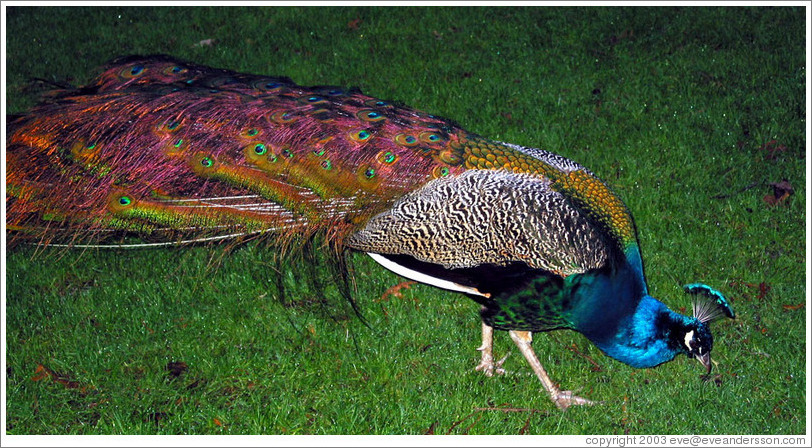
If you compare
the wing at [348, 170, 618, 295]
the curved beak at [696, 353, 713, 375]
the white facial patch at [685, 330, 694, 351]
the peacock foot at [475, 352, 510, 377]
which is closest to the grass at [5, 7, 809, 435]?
the peacock foot at [475, 352, 510, 377]

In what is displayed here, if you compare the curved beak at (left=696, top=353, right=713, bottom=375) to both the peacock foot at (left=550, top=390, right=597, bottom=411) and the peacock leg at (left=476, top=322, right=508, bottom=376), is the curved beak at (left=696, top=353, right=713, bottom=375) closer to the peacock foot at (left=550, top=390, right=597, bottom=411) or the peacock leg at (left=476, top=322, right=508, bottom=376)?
the peacock foot at (left=550, top=390, right=597, bottom=411)

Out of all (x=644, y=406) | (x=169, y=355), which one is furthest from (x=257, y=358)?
(x=644, y=406)

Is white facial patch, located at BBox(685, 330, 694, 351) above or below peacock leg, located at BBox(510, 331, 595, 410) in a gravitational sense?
above

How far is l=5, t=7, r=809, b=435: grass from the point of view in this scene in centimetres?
377

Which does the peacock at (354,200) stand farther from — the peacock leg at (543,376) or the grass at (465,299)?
the grass at (465,299)

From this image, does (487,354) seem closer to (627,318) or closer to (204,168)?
(627,318)

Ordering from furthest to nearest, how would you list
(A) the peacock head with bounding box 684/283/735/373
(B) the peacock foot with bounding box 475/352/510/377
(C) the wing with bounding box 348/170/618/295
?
(B) the peacock foot with bounding box 475/352/510/377 → (A) the peacock head with bounding box 684/283/735/373 → (C) the wing with bounding box 348/170/618/295

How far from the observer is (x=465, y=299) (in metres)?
4.41

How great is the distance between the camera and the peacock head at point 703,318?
356 cm

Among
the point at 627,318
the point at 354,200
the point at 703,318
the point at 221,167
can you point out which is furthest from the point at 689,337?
the point at 221,167

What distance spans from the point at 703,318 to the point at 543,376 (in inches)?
31.0

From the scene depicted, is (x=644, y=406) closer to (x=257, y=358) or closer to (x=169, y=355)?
(x=257, y=358)

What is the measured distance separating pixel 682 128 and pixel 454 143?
8.68 ft

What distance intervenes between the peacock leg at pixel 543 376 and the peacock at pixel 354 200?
0.46 feet
